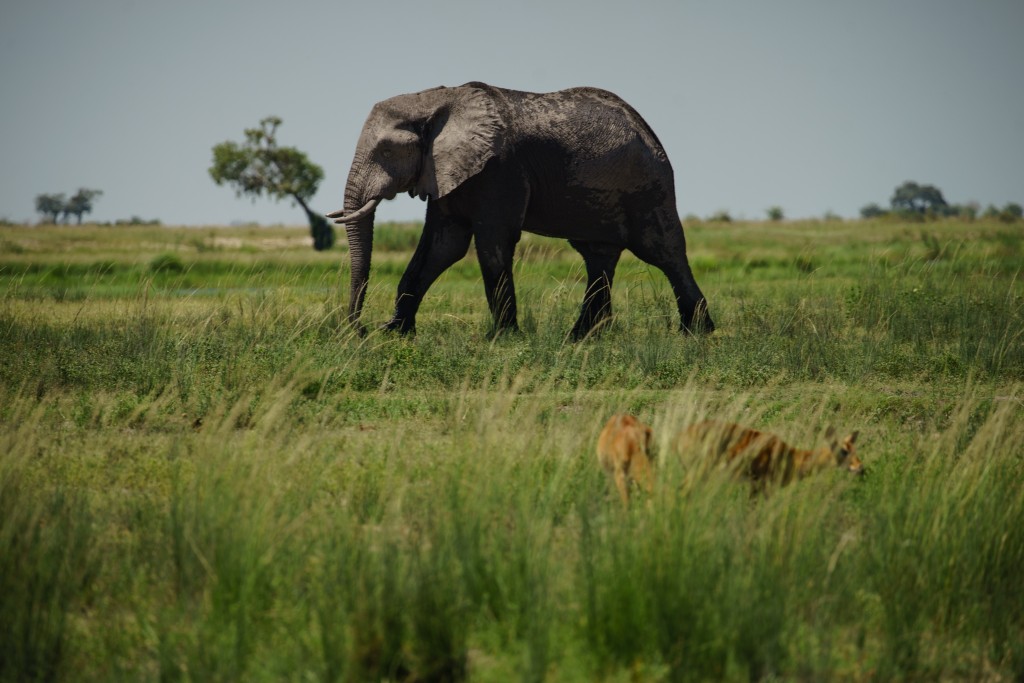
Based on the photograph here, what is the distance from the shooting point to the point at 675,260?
11.7 m

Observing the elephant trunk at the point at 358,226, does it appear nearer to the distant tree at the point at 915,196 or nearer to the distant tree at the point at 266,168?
the distant tree at the point at 266,168

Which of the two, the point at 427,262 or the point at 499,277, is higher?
the point at 427,262

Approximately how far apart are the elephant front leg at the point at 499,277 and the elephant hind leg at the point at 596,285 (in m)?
0.88

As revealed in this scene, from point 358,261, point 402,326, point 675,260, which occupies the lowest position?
point 402,326

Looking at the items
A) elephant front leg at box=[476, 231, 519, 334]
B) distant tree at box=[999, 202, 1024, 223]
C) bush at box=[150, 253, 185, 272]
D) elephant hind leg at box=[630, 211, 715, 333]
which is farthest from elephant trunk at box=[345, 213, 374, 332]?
distant tree at box=[999, 202, 1024, 223]

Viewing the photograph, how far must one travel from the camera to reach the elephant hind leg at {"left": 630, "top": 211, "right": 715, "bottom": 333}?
11.6 metres

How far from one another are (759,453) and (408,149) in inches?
251

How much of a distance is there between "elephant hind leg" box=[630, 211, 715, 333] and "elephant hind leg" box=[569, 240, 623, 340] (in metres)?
0.32

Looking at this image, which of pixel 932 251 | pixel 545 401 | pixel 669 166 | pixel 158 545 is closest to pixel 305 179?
pixel 932 251

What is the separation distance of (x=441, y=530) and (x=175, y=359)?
17.4ft

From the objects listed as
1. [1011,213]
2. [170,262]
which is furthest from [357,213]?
[1011,213]

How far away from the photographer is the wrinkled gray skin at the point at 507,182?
10773 mm

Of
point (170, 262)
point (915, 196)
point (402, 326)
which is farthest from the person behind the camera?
point (915, 196)

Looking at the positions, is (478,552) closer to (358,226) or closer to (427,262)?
(358,226)
